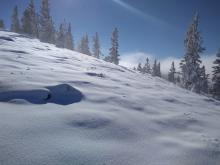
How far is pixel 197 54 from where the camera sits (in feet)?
108

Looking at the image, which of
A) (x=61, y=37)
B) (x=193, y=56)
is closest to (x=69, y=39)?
(x=61, y=37)

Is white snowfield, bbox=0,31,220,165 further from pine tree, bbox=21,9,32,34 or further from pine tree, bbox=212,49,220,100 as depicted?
pine tree, bbox=21,9,32,34

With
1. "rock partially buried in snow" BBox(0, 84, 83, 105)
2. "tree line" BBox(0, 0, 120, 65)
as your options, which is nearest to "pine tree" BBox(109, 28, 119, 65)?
"tree line" BBox(0, 0, 120, 65)

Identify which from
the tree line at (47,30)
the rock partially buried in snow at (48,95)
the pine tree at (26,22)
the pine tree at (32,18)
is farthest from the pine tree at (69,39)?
the rock partially buried in snow at (48,95)

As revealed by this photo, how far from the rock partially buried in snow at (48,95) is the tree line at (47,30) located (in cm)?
3255

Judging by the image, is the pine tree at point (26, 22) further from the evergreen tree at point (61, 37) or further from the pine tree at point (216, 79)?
the pine tree at point (216, 79)

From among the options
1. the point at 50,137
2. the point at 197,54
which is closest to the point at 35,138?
the point at 50,137

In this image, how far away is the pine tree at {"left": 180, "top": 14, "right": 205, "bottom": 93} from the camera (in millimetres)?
32406

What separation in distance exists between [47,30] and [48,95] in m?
44.3

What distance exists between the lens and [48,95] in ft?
16.9

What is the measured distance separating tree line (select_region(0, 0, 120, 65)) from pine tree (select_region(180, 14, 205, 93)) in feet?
65.6

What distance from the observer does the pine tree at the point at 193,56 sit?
32.4m

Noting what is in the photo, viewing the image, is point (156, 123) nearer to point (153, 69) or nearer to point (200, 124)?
point (200, 124)

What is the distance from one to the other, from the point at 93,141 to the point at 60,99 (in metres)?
2.19
